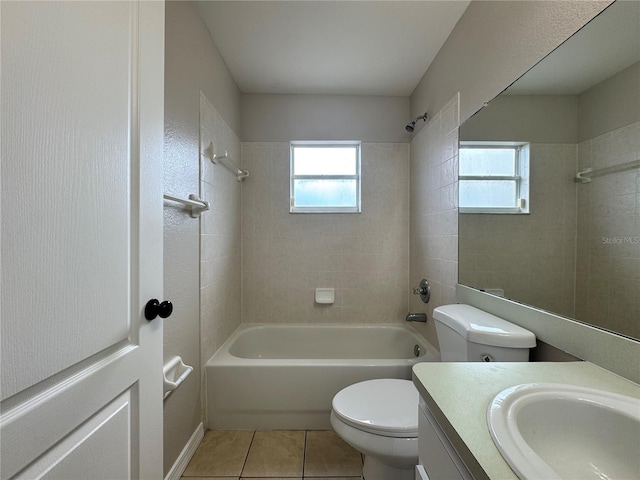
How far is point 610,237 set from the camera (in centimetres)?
77

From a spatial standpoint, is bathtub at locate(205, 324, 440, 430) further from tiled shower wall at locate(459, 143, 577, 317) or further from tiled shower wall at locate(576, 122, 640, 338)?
tiled shower wall at locate(576, 122, 640, 338)

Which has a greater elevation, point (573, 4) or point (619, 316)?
point (573, 4)

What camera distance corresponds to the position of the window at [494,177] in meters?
1.14

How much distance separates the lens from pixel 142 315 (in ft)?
2.28

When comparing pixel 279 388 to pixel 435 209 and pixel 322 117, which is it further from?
pixel 322 117

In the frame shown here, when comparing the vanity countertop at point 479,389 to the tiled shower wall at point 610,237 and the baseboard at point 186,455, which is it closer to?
the tiled shower wall at point 610,237

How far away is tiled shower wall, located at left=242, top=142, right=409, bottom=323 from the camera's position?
244 centimetres

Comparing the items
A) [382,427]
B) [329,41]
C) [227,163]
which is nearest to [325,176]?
[227,163]

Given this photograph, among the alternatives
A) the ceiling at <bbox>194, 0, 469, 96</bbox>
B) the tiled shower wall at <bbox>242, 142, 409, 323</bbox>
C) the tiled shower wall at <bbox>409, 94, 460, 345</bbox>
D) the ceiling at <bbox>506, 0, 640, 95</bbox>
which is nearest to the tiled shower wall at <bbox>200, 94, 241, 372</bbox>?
the tiled shower wall at <bbox>242, 142, 409, 323</bbox>

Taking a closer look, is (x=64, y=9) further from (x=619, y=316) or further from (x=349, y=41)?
(x=349, y=41)

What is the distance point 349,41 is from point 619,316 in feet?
6.28

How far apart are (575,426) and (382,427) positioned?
2.26 feet

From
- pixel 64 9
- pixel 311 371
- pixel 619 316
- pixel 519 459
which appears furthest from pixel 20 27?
pixel 311 371

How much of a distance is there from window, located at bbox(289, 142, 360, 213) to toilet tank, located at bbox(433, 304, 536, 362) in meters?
1.50
